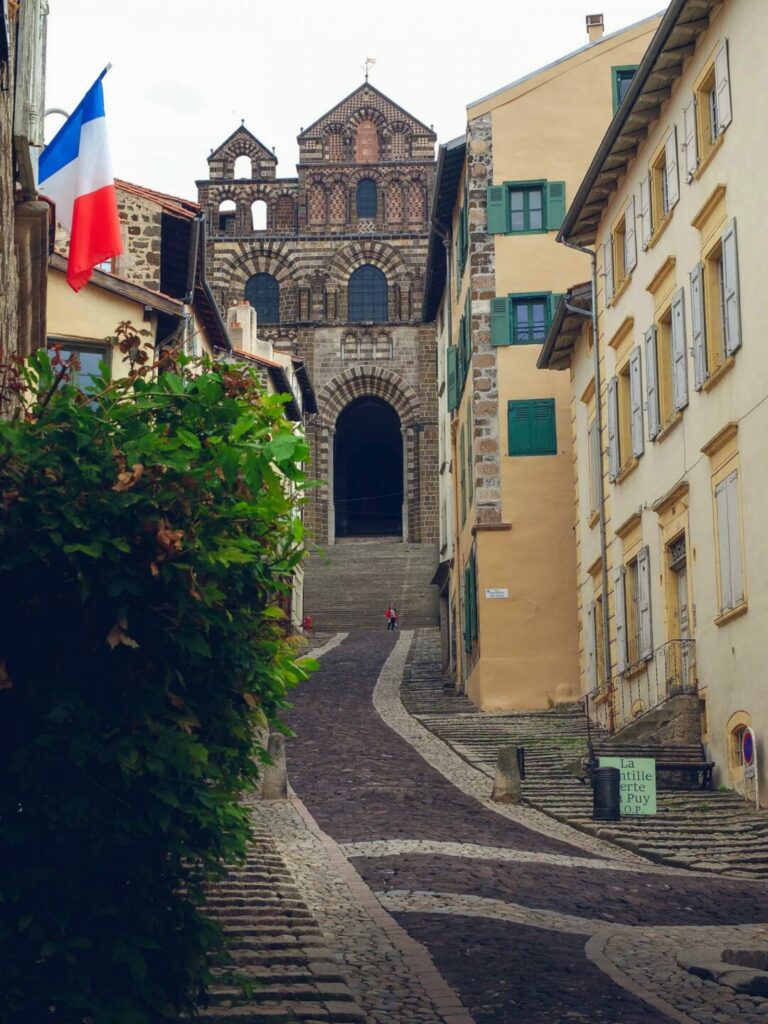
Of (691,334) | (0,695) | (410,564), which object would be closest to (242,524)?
(0,695)

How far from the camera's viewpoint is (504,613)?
28125 millimetres

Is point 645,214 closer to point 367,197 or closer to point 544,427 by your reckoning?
point 544,427

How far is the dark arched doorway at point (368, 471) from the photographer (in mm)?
67250

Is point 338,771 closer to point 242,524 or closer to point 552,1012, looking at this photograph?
point 552,1012

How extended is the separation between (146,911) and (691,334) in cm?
1332

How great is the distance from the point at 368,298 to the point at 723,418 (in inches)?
1927

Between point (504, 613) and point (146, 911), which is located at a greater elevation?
point (504, 613)

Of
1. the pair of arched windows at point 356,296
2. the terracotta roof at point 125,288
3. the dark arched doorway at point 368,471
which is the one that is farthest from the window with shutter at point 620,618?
the pair of arched windows at point 356,296

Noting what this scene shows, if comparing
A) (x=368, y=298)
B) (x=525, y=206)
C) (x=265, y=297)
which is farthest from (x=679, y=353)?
(x=265, y=297)

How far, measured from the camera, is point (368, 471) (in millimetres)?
71000

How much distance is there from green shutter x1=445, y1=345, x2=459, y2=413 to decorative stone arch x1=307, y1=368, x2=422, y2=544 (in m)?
28.3

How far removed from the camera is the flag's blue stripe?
13781 mm

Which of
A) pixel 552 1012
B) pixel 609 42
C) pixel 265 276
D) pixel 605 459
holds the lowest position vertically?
pixel 552 1012

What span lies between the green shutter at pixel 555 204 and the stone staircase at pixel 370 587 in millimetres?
19919
